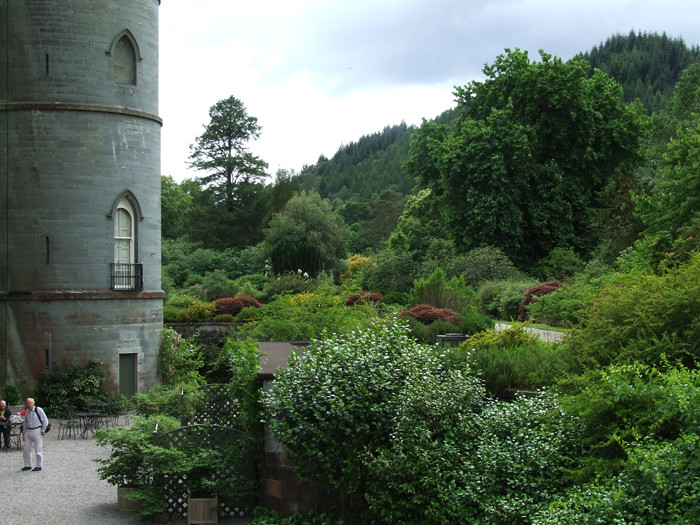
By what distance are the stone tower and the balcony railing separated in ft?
0.25

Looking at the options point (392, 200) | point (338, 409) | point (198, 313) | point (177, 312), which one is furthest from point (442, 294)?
point (392, 200)

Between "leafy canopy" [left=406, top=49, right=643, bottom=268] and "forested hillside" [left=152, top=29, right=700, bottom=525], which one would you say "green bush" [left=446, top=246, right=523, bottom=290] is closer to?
"forested hillside" [left=152, top=29, right=700, bottom=525]

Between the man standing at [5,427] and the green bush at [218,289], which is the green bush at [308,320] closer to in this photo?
the man standing at [5,427]

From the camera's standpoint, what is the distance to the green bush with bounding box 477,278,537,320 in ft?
88.9

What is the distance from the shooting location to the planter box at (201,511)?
38.0ft

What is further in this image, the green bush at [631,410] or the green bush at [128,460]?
the green bush at [128,460]

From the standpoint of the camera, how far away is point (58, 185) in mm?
21531

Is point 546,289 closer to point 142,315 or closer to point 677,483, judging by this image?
point 142,315

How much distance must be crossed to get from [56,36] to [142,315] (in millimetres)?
7943

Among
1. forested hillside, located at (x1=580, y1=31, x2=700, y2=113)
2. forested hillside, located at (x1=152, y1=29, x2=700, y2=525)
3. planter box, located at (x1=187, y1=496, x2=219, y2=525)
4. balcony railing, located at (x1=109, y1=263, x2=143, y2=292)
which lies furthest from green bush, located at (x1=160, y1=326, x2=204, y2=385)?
forested hillside, located at (x1=580, y1=31, x2=700, y2=113)

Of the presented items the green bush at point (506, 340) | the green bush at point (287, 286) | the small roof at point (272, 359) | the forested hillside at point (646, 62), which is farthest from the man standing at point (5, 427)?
the forested hillside at point (646, 62)

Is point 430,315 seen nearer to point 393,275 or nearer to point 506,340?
point 506,340

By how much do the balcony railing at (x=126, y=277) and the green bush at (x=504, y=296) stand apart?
11836 mm

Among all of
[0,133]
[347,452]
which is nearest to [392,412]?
[347,452]
